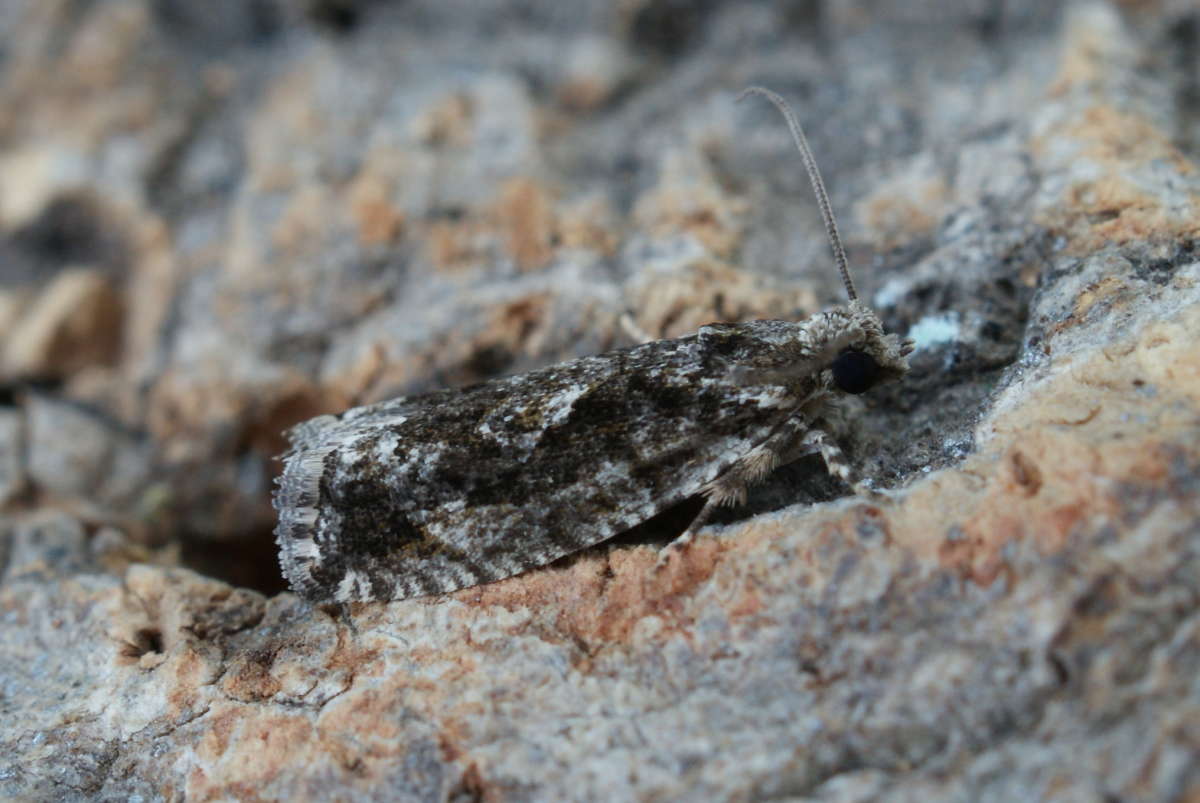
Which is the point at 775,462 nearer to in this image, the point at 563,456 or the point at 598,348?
the point at 563,456

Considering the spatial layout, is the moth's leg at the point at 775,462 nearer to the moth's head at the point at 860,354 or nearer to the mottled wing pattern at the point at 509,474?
the mottled wing pattern at the point at 509,474

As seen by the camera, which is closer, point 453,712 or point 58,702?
point 453,712

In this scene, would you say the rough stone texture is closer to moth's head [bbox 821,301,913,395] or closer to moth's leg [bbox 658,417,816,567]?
moth's leg [bbox 658,417,816,567]

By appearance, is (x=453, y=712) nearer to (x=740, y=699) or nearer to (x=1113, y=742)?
(x=740, y=699)

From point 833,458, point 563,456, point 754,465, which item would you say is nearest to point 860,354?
point 833,458

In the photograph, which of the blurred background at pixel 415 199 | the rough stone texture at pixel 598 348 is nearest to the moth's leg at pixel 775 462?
the rough stone texture at pixel 598 348

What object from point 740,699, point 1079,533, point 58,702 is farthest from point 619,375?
point 58,702

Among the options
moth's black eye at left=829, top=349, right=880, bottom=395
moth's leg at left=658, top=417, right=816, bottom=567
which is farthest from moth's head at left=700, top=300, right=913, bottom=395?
moth's leg at left=658, top=417, right=816, bottom=567
